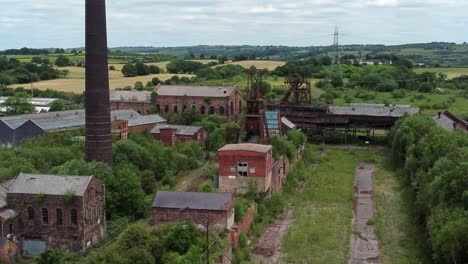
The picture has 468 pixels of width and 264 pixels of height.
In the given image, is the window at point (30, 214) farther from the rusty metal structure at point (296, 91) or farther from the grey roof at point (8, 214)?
the rusty metal structure at point (296, 91)

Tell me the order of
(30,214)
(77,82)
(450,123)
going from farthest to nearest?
1. (77,82)
2. (450,123)
3. (30,214)

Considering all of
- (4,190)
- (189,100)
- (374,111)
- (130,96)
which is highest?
(130,96)

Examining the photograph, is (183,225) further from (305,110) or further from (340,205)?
(305,110)

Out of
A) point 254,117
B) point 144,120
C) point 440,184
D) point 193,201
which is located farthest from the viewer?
point 144,120

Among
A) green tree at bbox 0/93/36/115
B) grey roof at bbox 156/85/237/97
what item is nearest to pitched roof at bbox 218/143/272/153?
grey roof at bbox 156/85/237/97

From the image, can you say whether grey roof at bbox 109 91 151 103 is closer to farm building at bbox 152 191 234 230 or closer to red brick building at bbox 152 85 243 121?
red brick building at bbox 152 85 243 121

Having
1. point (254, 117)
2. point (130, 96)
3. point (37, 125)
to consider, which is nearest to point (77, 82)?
point (130, 96)

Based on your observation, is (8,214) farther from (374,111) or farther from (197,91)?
(374,111)
